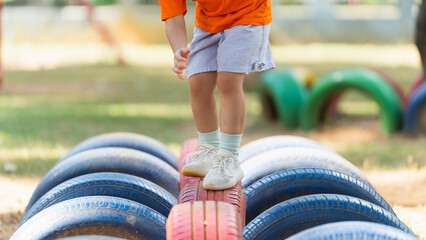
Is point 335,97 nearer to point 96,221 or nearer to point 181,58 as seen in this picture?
point 181,58

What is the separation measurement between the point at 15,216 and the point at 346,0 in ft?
57.2

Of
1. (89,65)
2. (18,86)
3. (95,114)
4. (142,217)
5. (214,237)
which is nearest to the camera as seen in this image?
(214,237)

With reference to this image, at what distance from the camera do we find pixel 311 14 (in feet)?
Answer: 63.3

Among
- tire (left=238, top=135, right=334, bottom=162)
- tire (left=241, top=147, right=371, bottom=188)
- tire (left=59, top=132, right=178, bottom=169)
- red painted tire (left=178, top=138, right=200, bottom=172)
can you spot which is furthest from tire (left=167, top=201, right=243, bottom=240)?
tire (left=59, top=132, right=178, bottom=169)

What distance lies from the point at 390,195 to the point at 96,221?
275 centimetres

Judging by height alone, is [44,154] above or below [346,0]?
below

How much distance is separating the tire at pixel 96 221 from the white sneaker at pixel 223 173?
1.06ft

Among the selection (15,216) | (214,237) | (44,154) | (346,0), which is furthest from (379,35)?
(214,237)

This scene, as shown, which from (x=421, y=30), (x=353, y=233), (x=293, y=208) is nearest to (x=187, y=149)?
(x=293, y=208)

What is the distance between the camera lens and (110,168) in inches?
133

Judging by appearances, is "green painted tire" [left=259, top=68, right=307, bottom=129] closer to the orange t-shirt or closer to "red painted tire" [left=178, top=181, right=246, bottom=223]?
the orange t-shirt

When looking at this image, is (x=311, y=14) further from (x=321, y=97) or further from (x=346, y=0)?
(x=321, y=97)

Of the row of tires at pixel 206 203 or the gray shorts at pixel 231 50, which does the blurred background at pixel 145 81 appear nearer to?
the row of tires at pixel 206 203

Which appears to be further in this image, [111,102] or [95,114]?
[111,102]
